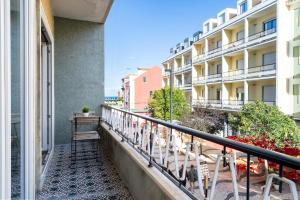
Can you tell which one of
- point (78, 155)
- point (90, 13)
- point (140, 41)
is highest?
point (140, 41)

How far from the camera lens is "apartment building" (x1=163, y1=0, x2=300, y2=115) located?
11930mm

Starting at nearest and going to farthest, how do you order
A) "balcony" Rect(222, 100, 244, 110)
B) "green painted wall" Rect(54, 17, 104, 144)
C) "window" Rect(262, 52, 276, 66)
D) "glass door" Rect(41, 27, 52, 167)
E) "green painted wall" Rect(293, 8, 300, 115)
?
"glass door" Rect(41, 27, 52, 167), "green painted wall" Rect(54, 17, 104, 144), "green painted wall" Rect(293, 8, 300, 115), "window" Rect(262, 52, 276, 66), "balcony" Rect(222, 100, 244, 110)

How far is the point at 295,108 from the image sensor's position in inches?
469

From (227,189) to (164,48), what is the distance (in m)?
29.3

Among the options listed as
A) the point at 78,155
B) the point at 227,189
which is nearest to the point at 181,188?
the point at 227,189

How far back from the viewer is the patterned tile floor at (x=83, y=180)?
2.39 meters

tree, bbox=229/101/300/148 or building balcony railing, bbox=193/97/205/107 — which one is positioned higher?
building balcony railing, bbox=193/97/205/107

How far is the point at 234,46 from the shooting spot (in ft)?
48.6

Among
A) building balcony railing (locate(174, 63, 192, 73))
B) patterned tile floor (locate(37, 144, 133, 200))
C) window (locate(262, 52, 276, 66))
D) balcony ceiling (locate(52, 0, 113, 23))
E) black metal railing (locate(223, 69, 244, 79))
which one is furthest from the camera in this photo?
building balcony railing (locate(174, 63, 192, 73))

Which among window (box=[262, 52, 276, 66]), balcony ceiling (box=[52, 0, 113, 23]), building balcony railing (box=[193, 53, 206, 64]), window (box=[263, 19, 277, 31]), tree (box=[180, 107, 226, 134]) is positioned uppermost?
window (box=[263, 19, 277, 31])

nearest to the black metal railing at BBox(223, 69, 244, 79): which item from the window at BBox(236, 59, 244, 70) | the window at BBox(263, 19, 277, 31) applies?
the window at BBox(236, 59, 244, 70)

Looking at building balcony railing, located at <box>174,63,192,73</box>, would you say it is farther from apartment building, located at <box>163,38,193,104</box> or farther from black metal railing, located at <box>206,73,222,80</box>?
A: black metal railing, located at <box>206,73,222,80</box>

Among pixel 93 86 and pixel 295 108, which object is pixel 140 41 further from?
pixel 93 86

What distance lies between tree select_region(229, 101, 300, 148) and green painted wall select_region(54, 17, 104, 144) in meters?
6.42
